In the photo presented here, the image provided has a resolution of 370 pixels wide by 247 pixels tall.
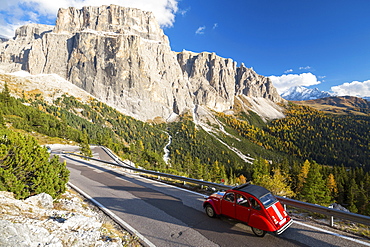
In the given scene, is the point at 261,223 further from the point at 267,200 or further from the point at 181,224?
the point at 181,224

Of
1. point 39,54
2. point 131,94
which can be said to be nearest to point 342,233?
point 131,94

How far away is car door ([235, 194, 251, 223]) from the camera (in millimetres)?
6782

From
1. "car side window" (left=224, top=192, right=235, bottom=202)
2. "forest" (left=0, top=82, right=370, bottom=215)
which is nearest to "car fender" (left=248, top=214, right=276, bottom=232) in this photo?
"car side window" (left=224, top=192, right=235, bottom=202)

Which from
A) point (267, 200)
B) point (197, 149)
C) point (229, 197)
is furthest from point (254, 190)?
point (197, 149)

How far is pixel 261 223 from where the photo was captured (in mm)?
6266

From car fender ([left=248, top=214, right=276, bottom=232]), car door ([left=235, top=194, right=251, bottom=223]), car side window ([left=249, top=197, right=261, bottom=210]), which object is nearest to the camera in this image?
car fender ([left=248, top=214, right=276, bottom=232])

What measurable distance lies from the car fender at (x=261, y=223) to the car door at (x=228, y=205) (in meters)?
0.81

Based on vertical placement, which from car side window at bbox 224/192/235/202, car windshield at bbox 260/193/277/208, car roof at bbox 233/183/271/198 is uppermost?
car roof at bbox 233/183/271/198

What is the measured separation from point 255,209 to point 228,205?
119 cm

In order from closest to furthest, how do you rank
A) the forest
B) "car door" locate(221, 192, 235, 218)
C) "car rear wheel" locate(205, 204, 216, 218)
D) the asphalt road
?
the asphalt road → "car door" locate(221, 192, 235, 218) → "car rear wheel" locate(205, 204, 216, 218) → the forest

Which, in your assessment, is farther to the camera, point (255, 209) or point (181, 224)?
point (181, 224)

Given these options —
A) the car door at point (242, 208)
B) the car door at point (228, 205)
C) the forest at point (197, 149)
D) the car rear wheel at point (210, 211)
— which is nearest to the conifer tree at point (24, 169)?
the car rear wheel at point (210, 211)

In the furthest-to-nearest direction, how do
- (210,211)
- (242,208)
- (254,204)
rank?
(210,211) < (242,208) < (254,204)

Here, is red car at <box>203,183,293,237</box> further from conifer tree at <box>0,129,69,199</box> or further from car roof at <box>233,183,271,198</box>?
conifer tree at <box>0,129,69,199</box>
